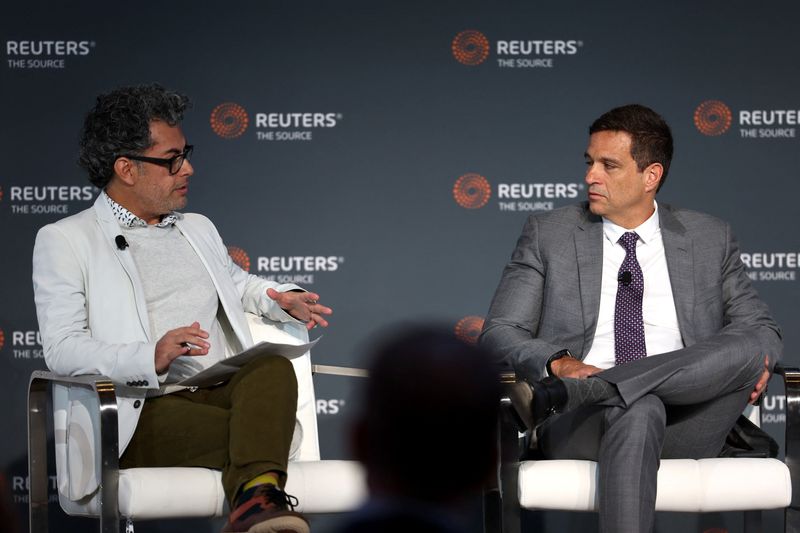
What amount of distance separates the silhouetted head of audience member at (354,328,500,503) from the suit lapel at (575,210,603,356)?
260 cm

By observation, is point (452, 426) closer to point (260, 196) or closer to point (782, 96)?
point (260, 196)

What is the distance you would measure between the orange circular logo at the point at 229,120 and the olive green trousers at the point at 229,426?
72.3 inches

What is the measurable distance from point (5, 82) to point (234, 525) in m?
2.94

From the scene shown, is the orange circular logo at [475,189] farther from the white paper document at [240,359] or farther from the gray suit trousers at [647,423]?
the white paper document at [240,359]

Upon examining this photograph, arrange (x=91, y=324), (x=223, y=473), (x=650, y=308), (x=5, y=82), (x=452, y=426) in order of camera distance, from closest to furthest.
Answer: (x=452, y=426) → (x=223, y=473) → (x=91, y=324) → (x=650, y=308) → (x=5, y=82)

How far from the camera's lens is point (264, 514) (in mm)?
2596

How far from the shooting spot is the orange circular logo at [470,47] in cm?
491

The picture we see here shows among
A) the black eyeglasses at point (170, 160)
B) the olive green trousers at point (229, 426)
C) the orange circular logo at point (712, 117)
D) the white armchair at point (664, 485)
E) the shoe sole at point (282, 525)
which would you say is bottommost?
the white armchair at point (664, 485)

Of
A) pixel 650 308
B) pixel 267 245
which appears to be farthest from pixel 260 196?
pixel 650 308

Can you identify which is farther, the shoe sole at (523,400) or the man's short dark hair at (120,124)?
the man's short dark hair at (120,124)

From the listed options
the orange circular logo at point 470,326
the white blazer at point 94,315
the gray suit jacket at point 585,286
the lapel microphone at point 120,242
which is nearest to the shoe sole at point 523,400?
the gray suit jacket at point 585,286

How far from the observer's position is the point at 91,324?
3.20 m

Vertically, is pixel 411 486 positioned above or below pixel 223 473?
above

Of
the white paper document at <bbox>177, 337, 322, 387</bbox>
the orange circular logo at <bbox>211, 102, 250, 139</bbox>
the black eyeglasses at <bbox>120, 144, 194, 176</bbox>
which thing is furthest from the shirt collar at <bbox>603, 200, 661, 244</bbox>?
the orange circular logo at <bbox>211, 102, 250, 139</bbox>
